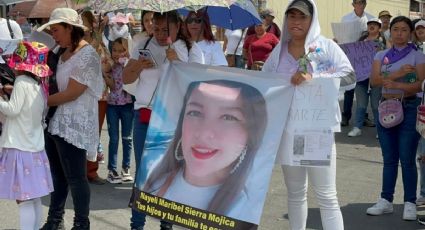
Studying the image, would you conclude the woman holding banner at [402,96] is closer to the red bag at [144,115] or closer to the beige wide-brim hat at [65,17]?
the red bag at [144,115]

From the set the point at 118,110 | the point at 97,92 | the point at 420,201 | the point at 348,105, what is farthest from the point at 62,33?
the point at 348,105

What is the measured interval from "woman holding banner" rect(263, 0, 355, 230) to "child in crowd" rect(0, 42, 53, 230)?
5.58 feet

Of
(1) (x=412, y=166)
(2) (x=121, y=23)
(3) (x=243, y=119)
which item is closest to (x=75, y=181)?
(3) (x=243, y=119)

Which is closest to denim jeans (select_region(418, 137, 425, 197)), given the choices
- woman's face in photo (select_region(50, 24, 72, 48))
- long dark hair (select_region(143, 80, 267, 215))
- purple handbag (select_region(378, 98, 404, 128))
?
purple handbag (select_region(378, 98, 404, 128))

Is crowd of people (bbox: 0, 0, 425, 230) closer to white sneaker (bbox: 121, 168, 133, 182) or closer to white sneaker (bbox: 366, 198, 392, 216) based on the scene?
white sneaker (bbox: 366, 198, 392, 216)

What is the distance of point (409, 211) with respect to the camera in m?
6.36

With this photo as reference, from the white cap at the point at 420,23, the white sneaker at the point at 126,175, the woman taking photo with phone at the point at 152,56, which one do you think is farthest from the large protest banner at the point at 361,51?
the woman taking photo with phone at the point at 152,56

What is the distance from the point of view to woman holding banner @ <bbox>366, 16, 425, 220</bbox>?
614 cm

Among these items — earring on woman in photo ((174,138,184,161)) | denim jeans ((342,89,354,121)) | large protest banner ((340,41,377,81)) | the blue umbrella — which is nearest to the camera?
earring on woman in photo ((174,138,184,161))

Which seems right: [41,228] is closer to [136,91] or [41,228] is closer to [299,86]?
[136,91]

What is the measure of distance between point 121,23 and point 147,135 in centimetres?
490

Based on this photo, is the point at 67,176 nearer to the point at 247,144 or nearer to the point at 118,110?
the point at 247,144

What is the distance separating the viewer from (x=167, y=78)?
4953mm

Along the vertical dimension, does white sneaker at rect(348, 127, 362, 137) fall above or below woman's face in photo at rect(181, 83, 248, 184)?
below
